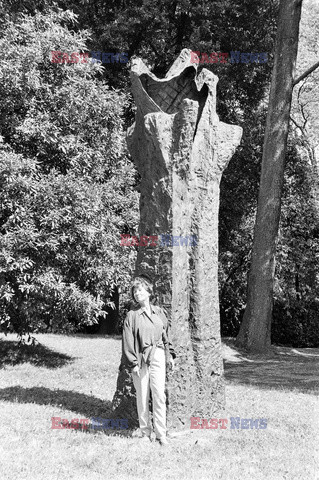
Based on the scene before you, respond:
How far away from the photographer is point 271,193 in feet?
51.3

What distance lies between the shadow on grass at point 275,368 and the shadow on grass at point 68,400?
337cm

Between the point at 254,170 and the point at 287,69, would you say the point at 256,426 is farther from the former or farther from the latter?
the point at 254,170

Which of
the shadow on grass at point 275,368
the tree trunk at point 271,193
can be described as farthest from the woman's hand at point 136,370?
the tree trunk at point 271,193

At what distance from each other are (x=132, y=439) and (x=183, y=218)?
8.33 feet

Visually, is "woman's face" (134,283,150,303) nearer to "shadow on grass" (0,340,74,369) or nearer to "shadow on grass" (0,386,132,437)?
"shadow on grass" (0,386,132,437)

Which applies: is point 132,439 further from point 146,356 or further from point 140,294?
point 140,294

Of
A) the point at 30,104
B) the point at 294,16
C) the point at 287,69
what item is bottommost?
the point at 30,104

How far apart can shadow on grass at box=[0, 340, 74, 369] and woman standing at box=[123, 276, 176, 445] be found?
5.75m

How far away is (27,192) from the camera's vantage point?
10.2 metres

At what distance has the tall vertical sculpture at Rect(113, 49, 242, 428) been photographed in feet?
20.8

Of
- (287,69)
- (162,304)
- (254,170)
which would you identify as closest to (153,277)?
(162,304)

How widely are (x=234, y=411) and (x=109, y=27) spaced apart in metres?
12.8

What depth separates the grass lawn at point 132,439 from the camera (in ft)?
16.6

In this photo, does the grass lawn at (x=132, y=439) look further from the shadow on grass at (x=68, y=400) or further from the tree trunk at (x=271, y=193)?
the tree trunk at (x=271, y=193)
